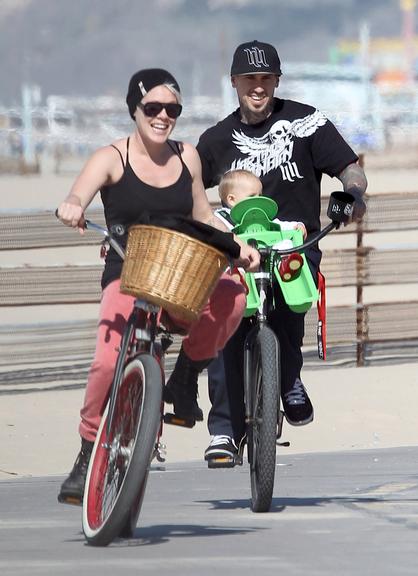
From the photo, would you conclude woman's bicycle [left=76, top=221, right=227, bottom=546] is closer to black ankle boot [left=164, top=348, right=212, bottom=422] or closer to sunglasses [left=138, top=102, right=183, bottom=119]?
black ankle boot [left=164, top=348, right=212, bottom=422]

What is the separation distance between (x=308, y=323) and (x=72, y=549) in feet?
24.4

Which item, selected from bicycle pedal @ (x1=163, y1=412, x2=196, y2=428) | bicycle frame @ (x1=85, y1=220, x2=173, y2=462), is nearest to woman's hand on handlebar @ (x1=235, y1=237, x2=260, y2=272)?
bicycle frame @ (x1=85, y1=220, x2=173, y2=462)

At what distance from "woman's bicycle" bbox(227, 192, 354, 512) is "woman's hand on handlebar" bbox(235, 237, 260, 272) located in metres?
0.49

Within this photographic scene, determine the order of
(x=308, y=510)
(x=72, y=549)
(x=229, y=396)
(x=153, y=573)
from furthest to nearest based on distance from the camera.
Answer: (x=229, y=396), (x=308, y=510), (x=72, y=549), (x=153, y=573)

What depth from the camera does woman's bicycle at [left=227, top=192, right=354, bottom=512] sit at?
690 cm

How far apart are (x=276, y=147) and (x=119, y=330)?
1.57m

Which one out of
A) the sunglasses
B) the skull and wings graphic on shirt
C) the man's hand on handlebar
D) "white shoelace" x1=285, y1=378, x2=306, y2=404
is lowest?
"white shoelace" x1=285, y1=378, x2=306, y2=404

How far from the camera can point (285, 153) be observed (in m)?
7.58

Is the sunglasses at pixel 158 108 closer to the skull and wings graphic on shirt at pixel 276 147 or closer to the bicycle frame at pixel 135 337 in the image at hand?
the bicycle frame at pixel 135 337

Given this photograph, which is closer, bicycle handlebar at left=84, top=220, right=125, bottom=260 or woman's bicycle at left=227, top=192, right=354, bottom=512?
bicycle handlebar at left=84, top=220, right=125, bottom=260

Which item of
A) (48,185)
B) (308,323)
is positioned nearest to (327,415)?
(308,323)

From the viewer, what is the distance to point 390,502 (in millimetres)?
7164

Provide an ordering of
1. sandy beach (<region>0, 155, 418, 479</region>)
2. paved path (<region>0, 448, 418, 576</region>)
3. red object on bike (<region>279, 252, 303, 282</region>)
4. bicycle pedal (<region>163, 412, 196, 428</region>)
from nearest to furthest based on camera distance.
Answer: paved path (<region>0, 448, 418, 576</region>) → bicycle pedal (<region>163, 412, 196, 428</region>) → red object on bike (<region>279, 252, 303, 282</region>) → sandy beach (<region>0, 155, 418, 479</region>)

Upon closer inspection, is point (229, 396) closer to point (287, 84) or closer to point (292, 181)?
point (292, 181)
